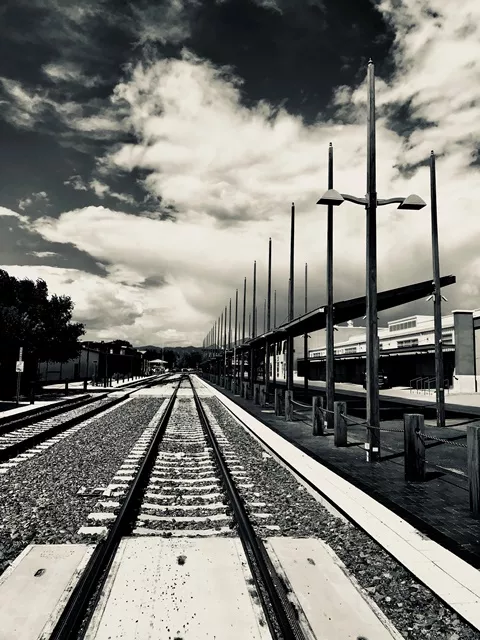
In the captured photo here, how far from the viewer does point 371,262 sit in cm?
1077

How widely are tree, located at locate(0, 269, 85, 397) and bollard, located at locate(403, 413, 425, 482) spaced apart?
31.4m

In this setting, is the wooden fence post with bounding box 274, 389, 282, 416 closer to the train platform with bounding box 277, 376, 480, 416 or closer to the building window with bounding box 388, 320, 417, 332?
the train platform with bounding box 277, 376, 480, 416

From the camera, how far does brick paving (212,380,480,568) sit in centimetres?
581

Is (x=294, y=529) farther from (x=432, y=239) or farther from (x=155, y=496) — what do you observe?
(x=432, y=239)

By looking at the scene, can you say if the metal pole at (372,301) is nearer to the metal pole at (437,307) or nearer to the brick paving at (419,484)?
the brick paving at (419,484)

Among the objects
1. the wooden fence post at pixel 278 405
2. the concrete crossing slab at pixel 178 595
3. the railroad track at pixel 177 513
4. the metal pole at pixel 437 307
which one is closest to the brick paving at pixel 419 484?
the metal pole at pixel 437 307

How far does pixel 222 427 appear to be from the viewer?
53.3 feet

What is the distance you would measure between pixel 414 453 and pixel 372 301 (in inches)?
144

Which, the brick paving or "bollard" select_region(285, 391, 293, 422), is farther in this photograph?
"bollard" select_region(285, 391, 293, 422)

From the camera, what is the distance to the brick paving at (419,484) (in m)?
5.81

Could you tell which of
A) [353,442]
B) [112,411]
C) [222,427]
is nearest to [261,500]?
[353,442]

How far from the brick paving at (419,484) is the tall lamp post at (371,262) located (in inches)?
32.6

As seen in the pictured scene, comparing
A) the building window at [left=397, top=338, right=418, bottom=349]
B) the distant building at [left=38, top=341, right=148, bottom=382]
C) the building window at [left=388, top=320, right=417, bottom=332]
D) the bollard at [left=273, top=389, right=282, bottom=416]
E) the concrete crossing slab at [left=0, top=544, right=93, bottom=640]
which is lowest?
the concrete crossing slab at [left=0, top=544, right=93, bottom=640]

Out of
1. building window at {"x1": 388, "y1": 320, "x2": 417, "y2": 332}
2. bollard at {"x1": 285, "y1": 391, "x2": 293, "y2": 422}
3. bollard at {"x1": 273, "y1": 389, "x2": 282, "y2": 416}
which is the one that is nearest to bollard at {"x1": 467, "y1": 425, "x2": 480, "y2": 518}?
bollard at {"x1": 285, "y1": 391, "x2": 293, "y2": 422}
